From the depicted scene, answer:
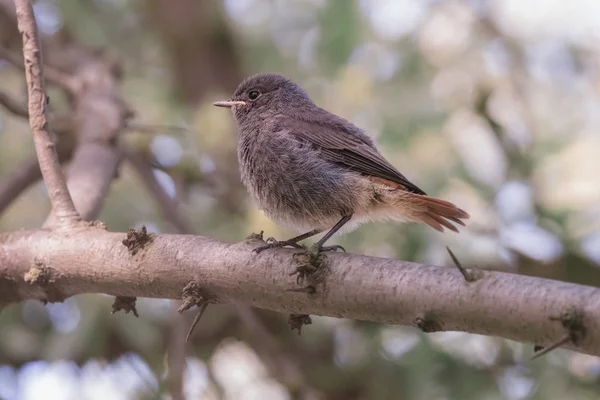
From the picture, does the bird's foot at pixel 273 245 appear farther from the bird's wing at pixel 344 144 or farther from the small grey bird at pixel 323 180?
the bird's wing at pixel 344 144

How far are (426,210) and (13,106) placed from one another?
2167 millimetres

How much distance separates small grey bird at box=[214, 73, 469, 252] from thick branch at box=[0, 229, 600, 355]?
79 centimetres

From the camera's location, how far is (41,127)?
312 centimetres

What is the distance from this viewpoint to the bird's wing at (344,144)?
11.6 feet

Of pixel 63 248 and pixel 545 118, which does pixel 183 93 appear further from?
pixel 63 248

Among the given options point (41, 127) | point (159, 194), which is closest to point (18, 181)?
point (159, 194)

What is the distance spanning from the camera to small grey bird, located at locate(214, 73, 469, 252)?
11.5 ft

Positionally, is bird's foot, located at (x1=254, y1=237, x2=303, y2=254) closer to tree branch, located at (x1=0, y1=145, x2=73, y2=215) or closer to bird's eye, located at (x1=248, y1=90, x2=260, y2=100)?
tree branch, located at (x1=0, y1=145, x2=73, y2=215)

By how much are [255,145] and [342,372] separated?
6.02 ft

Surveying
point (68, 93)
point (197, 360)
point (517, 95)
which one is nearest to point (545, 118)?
point (517, 95)

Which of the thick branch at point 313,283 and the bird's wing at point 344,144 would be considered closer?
the thick branch at point 313,283

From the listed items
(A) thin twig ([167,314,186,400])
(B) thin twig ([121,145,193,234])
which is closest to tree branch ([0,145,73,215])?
(B) thin twig ([121,145,193,234])

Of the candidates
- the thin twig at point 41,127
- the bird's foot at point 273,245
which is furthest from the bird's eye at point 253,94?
the bird's foot at point 273,245

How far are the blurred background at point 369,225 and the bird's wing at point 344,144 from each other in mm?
606
